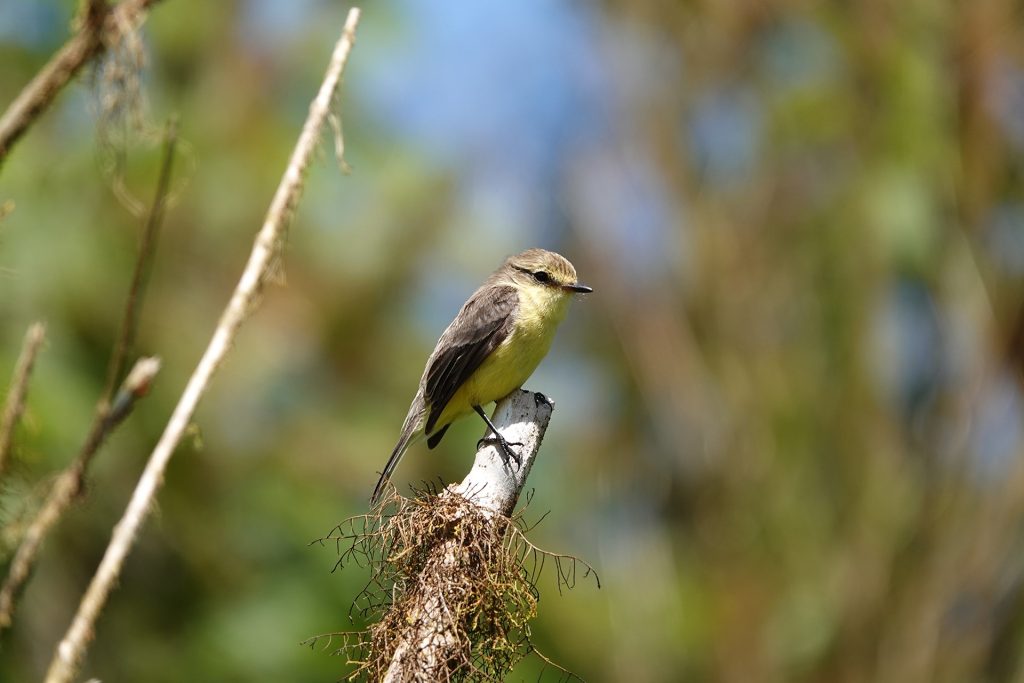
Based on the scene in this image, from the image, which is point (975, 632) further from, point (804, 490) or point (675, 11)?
point (675, 11)

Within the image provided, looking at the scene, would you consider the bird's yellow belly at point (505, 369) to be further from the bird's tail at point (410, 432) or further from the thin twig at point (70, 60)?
the thin twig at point (70, 60)

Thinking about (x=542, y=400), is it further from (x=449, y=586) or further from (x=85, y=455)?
(x=85, y=455)

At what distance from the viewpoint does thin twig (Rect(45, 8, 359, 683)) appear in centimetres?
176

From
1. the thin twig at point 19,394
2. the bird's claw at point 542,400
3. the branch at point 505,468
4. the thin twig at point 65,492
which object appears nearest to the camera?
the thin twig at point 65,492

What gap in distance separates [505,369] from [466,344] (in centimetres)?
22

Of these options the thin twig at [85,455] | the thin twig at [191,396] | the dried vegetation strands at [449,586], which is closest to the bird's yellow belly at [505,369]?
the dried vegetation strands at [449,586]

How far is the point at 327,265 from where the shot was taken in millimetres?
13602

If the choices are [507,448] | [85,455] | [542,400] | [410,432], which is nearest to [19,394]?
[85,455]

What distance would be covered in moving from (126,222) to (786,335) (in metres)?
6.91

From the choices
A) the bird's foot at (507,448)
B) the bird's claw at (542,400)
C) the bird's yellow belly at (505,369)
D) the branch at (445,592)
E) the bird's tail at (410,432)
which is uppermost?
the bird's yellow belly at (505,369)

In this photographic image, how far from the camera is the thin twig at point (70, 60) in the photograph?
2.25 metres

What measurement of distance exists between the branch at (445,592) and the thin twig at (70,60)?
147 cm

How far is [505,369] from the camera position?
549cm

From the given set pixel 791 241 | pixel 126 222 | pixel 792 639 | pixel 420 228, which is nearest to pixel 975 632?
pixel 792 639
